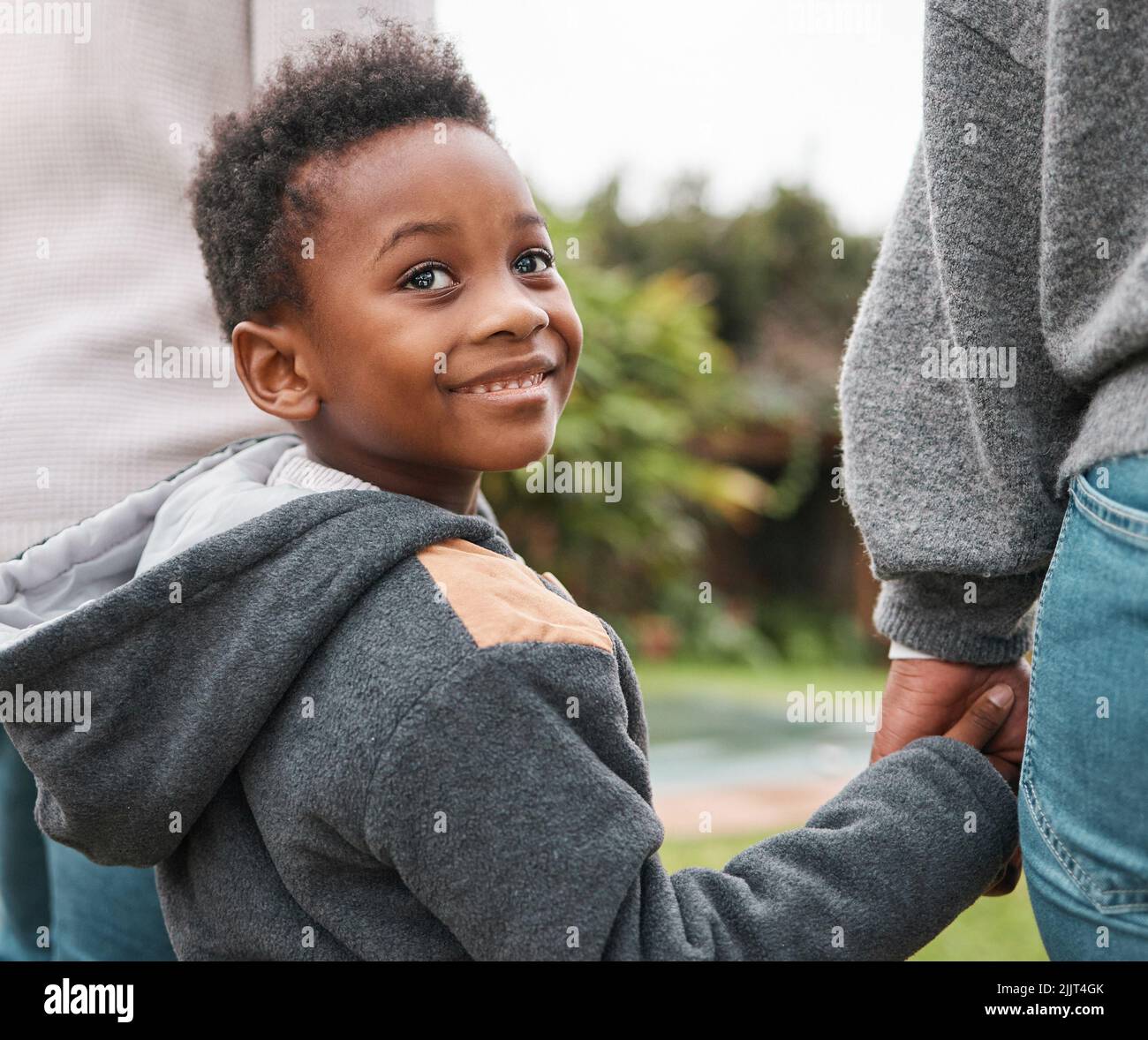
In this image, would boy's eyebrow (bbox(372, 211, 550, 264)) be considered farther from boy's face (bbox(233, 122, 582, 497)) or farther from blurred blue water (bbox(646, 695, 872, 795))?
blurred blue water (bbox(646, 695, 872, 795))

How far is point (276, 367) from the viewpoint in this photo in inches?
60.6

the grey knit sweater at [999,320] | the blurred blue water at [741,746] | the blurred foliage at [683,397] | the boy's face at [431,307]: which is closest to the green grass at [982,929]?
the blurred blue water at [741,746]

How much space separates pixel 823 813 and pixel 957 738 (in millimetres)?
265

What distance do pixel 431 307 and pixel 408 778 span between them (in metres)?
0.57

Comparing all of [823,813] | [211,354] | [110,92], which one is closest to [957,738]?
[823,813]

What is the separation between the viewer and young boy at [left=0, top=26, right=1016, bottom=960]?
3.73 ft

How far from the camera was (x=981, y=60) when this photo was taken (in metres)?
1.29

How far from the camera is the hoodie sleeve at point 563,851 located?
3.68 ft

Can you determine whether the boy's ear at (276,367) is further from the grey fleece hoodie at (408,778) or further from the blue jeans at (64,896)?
the blue jeans at (64,896)

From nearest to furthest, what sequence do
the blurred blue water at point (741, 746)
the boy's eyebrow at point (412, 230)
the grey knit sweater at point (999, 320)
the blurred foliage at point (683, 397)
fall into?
the grey knit sweater at point (999, 320), the boy's eyebrow at point (412, 230), the blurred blue water at point (741, 746), the blurred foliage at point (683, 397)

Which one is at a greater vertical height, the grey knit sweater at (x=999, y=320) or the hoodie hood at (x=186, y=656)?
the grey knit sweater at (x=999, y=320)

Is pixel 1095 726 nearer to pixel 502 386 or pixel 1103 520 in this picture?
pixel 1103 520

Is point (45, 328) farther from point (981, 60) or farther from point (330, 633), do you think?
point (981, 60)

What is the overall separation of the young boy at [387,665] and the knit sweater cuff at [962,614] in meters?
0.10
